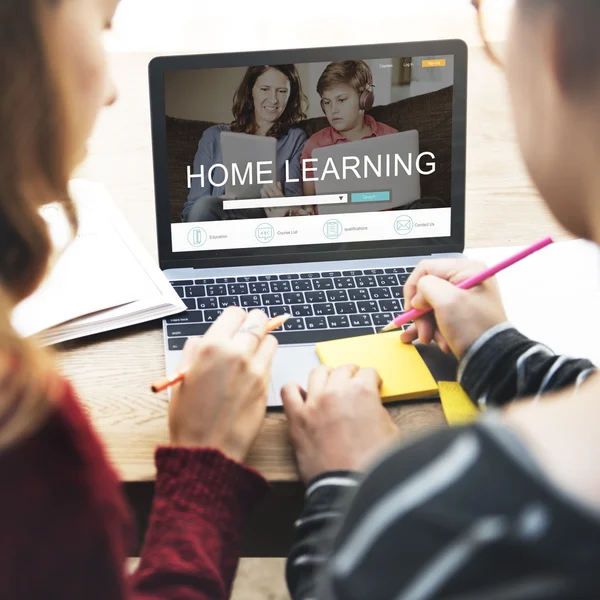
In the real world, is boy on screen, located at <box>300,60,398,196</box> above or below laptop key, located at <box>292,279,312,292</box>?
above

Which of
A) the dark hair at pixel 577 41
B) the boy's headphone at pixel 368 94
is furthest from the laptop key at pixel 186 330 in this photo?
the dark hair at pixel 577 41

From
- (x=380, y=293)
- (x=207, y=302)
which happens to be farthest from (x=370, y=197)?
(x=207, y=302)

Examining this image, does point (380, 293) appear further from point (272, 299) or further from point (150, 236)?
point (150, 236)

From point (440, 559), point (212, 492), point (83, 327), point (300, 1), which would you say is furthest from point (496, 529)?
point (300, 1)

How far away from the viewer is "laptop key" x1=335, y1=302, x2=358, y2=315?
83 cm

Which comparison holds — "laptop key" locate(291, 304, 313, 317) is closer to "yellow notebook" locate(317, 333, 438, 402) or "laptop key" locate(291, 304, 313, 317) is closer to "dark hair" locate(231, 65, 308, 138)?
"yellow notebook" locate(317, 333, 438, 402)

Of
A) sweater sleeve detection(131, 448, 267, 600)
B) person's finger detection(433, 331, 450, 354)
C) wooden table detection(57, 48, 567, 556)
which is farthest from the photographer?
person's finger detection(433, 331, 450, 354)

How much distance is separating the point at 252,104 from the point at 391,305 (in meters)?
0.28

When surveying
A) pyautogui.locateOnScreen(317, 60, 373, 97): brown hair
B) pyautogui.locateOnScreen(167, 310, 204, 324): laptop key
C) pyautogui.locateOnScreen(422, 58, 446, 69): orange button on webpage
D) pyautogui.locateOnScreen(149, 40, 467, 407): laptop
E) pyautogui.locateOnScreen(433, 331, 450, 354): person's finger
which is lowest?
pyautogui.locateOnScreen(433, 331, 450, 354): person's finger

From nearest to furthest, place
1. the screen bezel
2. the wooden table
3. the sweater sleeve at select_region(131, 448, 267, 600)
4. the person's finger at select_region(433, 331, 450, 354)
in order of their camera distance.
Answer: the sweater sleeve at select_region(131, 448, 267, 600)
the wooden table
the person's finger at select_region(433, 331, 450, 354)
the screen bezel

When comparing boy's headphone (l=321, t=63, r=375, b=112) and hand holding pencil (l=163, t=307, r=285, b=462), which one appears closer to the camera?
hand holding pencil (l=163, t=307, r=285, b=462)

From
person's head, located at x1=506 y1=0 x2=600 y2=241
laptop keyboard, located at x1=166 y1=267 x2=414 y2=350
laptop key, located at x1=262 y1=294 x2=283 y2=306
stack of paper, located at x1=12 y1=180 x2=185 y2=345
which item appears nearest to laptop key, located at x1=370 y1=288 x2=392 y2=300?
laptop keyboard, located at x1=166 y1=267 x2=414 y2=350

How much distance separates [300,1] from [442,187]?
2.25 feet

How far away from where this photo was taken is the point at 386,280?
0.88 m
